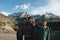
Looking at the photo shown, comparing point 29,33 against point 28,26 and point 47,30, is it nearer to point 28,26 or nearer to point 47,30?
point 28,26

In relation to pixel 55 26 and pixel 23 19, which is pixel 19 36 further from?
pixel 55 26

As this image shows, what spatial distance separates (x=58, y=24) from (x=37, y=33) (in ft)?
93.5

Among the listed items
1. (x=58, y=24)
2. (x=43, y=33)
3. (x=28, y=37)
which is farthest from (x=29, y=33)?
(x=58, y=24)

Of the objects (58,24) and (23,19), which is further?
(58,24)

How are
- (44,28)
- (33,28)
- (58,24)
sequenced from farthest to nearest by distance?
(58,24), (33,28), (44,28)

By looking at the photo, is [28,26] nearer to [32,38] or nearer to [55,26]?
[32,38]

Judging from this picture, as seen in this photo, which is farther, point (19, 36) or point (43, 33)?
point (19, 36)

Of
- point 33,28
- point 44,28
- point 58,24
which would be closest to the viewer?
point 44,28

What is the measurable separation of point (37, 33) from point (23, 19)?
0.73m

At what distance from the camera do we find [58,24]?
37031 millimetres

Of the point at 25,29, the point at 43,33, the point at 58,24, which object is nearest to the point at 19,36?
the point at 25,29

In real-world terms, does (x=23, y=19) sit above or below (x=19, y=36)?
above

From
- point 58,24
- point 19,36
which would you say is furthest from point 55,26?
point 19,36

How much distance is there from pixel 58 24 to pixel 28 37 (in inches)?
1113
